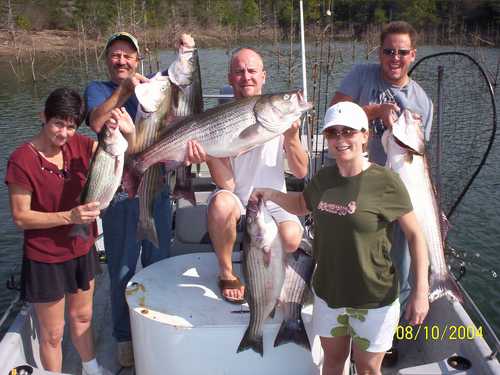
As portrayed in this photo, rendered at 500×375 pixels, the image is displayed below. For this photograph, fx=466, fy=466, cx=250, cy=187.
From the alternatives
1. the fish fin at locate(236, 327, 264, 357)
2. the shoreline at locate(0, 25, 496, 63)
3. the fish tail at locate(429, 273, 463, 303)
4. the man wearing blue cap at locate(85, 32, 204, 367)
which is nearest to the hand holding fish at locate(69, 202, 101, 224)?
the man wearing blue cap at locate(85, 32, 204, 367)

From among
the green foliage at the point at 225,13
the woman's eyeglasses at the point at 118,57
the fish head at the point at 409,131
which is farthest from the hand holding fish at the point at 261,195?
the green foliage at the point at 225,13

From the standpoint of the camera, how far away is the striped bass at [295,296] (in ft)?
10.1

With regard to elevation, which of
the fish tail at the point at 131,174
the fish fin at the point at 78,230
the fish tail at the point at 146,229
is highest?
the fish tail at the point at 131,174

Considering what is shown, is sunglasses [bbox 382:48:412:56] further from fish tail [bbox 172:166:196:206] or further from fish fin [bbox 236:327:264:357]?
fish fin [bbox 236:327:264:357]

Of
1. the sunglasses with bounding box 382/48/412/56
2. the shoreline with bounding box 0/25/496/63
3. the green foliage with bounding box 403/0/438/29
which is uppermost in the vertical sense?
the green foliage with bounding box 403/0/438/29

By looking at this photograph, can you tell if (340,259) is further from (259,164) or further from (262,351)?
(259,164)

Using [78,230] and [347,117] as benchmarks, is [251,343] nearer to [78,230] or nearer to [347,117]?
[78,230]

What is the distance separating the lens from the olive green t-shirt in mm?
2619

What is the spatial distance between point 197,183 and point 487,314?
5.09 metres

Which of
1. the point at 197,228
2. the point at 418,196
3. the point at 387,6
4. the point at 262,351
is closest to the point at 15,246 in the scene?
the point at 197,228

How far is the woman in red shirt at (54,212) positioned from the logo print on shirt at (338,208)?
4.75 ft

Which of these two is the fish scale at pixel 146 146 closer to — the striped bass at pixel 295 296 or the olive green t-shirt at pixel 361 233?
the striped bass at pixel 295 296

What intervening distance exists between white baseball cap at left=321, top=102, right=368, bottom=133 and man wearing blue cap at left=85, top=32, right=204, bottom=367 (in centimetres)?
100

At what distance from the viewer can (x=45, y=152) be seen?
308 centimetres
